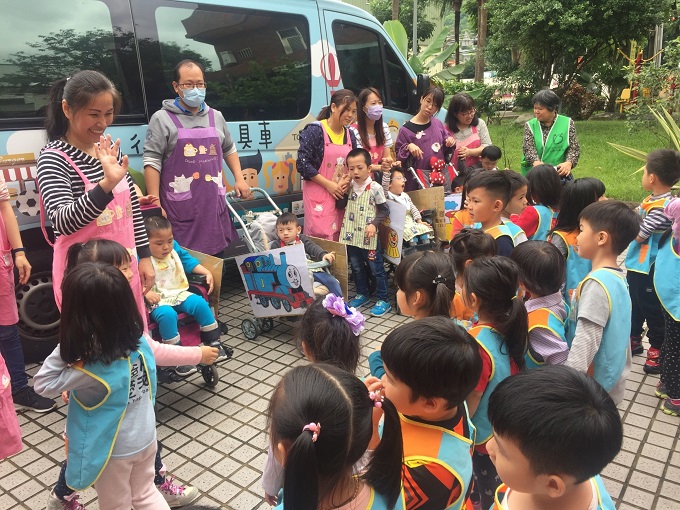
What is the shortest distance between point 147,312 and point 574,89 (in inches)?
739

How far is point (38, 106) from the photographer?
362cm

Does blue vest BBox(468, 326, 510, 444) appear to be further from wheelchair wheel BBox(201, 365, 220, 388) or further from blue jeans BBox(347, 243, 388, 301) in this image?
blue jeans BBox(347, 243, 388, 301)

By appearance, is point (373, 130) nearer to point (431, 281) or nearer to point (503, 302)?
point (431, 281)

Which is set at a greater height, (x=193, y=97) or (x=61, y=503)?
(x=193, y=97)

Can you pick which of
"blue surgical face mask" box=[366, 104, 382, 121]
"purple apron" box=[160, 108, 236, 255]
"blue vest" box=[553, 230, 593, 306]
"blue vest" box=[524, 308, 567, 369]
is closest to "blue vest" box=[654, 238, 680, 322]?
"blue vest" box=[553, 230, 593, 306]

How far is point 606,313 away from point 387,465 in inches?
55.3

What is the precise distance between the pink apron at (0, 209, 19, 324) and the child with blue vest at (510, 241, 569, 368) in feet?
8.96

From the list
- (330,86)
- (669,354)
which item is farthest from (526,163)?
(669,354)

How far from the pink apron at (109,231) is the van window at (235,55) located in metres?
1.65

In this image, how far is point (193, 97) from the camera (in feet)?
12.8

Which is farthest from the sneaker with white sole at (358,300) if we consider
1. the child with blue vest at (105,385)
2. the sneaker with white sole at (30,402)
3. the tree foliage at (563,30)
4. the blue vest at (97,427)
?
the tree foliage at (563,30)

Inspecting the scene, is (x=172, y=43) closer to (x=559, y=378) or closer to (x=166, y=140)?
(x=166, y=140)

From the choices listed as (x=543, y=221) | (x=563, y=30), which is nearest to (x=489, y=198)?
(x=543, y=221)

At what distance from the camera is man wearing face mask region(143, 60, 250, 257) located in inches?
155
